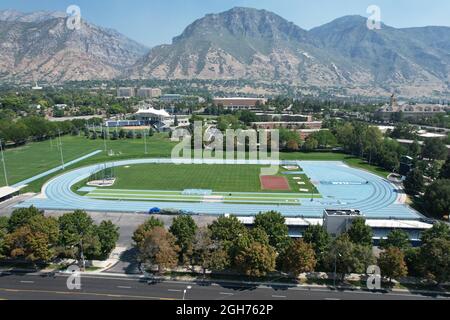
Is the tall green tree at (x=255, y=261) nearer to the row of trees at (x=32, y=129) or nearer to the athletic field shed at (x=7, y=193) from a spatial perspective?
the athletic field shed at (x=7, y=193)

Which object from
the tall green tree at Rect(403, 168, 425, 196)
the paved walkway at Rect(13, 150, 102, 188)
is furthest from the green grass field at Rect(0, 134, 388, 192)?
the tall green tree at Rect(403, 168, 425, 196)

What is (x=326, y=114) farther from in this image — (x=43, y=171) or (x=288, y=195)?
(x=43, y=171)

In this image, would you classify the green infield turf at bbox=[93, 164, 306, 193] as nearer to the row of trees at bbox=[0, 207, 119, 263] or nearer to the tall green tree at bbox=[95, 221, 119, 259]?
the row of trees at bbox=[0, 207, 119, 263]

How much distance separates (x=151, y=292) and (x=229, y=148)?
45.3 metres

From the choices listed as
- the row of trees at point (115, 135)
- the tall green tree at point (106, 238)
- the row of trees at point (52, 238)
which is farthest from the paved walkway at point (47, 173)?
the tall green tree at point (106, 238)

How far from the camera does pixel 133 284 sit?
22.6m

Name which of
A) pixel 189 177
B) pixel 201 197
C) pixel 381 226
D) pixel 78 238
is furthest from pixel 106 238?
pixel 189 177

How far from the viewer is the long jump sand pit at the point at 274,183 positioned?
44.4m

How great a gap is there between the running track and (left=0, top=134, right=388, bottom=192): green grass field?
3478 mm

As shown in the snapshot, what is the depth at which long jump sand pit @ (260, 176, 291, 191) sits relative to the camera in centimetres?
4443

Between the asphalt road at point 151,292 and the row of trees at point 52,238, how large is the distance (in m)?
2.00

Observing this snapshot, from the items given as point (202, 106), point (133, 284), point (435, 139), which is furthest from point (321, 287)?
point (202, 106)

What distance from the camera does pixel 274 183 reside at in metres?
46.5

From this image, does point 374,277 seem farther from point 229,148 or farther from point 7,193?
point 229,148
